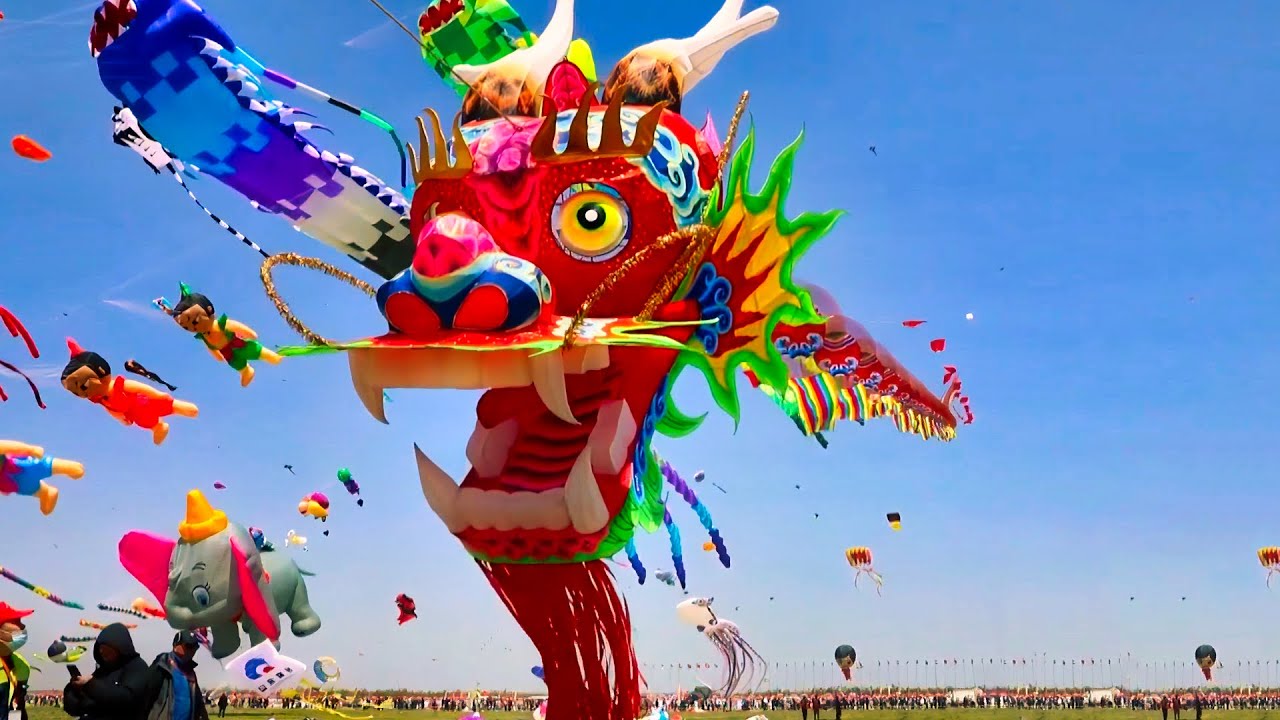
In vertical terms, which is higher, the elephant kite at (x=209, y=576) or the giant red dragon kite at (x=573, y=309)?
the giant red dragon kite at (x=573, y=309)

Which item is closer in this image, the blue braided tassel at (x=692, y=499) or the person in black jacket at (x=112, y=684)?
Answer: the person in black jacket at (x=112, y=684)

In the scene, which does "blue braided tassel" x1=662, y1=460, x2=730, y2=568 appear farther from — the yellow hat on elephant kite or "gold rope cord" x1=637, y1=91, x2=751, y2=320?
the yellow hat on elephant kite

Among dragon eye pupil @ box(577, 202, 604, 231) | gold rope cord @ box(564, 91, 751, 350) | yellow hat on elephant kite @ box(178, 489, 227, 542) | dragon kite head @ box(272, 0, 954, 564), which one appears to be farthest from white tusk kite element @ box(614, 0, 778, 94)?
yellow hat on elephant kite @ box(178, 489, 227, 542)

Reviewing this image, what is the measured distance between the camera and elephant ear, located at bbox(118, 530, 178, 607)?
14086 millimetres

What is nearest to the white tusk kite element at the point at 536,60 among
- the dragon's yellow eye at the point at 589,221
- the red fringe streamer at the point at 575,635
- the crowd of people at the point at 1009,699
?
the dragon's yellow eye at the point at 589,221

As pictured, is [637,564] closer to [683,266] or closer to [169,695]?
[683,266]

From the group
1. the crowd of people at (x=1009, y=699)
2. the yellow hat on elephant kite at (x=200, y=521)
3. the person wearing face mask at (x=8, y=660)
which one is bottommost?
the crowd of people at (x=1009, y=699)

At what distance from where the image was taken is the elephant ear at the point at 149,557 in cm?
1409

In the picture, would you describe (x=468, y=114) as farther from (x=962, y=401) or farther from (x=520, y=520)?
(x=962, y=401)

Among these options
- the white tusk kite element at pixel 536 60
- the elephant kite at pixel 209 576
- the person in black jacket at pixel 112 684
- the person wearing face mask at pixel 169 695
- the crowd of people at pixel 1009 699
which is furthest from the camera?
the crowd of people at pixel 1009 699

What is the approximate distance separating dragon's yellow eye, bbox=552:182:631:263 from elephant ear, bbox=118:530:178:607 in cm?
878

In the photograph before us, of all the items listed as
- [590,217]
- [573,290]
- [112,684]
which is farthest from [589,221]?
[112,684]

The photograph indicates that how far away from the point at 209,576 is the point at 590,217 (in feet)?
27.8

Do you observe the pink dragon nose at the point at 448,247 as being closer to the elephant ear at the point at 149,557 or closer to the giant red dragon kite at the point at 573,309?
the giant red dragon kite at the point at 573,309
